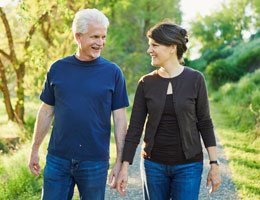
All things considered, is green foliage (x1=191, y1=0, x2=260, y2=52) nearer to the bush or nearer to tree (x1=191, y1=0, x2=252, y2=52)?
tree (x1=191, y1=0, x2=252, y2=52)

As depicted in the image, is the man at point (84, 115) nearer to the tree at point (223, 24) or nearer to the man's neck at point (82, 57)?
the man's neck at point (82, 57)

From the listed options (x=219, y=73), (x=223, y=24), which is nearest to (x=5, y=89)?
(x=219, y=73)

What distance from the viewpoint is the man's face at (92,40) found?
253 centimetres

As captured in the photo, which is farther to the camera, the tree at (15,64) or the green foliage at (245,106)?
the tree at (15,64)

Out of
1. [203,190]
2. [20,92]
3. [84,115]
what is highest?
[84,115]

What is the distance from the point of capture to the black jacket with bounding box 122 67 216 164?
7.98ft

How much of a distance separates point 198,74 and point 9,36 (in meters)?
7.92

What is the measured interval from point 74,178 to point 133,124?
60 cm

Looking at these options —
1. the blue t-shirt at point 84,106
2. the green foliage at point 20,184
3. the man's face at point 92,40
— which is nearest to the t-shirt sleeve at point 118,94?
the blue t-shirt at point 84,106

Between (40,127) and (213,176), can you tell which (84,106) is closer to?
(40,127)

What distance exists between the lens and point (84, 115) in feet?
8.14

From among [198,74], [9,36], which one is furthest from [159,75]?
[9,36]

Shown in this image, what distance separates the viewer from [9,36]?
9297 mm

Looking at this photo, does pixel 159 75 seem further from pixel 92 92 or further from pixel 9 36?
pixel 9 36
